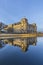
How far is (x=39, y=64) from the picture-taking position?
173 inches

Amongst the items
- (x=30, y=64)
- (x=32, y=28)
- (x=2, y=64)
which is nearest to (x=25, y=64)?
(x=30, y=64)

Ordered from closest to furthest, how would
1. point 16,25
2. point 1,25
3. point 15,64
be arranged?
point 15,64, point 1,25, point 16,25

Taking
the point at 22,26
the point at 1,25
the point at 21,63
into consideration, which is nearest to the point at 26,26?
the point at 22,26

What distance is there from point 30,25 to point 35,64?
171 feet

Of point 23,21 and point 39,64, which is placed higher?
point 23,21

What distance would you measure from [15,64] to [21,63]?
241 mm

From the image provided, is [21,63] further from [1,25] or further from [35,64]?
[1,25]

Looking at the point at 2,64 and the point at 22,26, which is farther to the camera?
the point at 22,26

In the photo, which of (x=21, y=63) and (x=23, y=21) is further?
(x=23, y=21)

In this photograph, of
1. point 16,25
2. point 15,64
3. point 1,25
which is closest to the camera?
point 15,64

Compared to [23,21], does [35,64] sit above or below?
below

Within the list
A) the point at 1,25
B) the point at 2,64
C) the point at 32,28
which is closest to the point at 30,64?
the point at 2,64

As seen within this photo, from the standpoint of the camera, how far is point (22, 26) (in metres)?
53.6

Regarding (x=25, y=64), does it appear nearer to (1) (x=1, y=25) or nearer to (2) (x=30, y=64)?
(2) (x=30, y=64)
